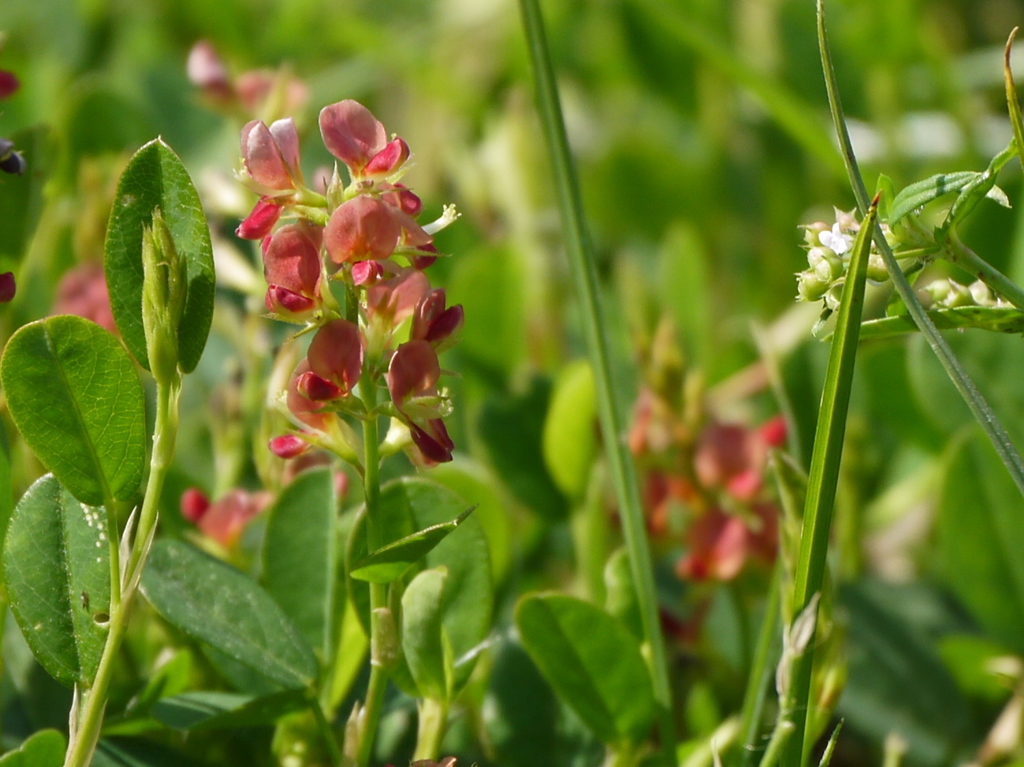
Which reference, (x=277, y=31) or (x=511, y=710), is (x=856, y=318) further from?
(x=277, y=31)

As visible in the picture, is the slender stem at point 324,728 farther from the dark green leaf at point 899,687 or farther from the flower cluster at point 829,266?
the dark green leaf at point 899,687

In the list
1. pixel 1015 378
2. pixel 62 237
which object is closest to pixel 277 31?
pixel 62 237

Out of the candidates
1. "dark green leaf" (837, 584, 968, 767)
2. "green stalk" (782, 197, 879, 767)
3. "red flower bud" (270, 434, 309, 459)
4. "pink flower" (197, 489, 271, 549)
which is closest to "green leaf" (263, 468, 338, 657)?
"pink flower" (197, 489, 271, 549)

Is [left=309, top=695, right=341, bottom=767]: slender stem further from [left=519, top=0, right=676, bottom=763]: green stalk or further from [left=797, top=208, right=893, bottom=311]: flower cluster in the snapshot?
[left=797, top=208, right=893, bottom=311]: flower cluster

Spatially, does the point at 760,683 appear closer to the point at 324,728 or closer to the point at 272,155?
the point at 324,728

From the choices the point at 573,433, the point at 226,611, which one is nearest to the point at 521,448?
the point at 573,433
